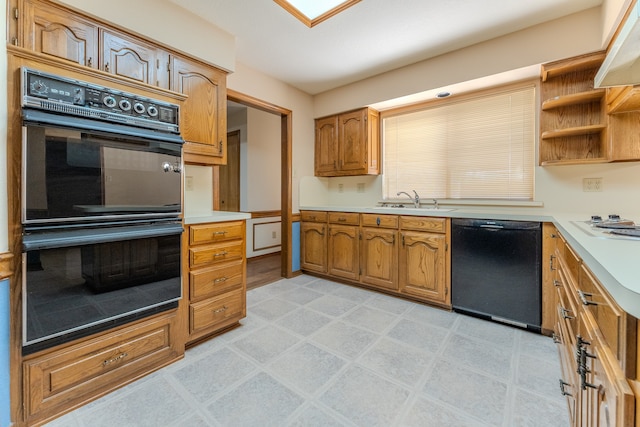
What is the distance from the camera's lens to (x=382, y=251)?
2951 millimetres

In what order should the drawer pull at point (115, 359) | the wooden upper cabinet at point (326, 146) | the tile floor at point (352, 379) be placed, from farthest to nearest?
the wooden upper cabinet at point (326, 146)
the drawer pull at point (115, 359)
the tile floor at point (352, 379)

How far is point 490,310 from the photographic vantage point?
2.30 meters

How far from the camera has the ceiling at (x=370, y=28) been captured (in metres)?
2.04

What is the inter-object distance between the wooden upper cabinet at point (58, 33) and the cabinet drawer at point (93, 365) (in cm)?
159

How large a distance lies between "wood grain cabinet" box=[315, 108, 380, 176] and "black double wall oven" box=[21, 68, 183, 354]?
7.12ft

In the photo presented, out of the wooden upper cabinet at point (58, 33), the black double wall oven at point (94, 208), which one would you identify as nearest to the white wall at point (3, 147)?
the black double wall oven at point (94, 208)

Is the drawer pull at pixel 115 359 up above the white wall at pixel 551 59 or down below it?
below

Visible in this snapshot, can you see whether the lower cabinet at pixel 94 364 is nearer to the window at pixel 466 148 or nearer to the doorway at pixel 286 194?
the doorway at pixel 286 194

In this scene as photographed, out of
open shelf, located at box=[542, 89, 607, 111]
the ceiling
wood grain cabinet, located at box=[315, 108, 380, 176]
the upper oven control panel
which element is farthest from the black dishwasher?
the upper oven control panel

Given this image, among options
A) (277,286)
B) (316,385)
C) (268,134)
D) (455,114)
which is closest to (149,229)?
(316,385)

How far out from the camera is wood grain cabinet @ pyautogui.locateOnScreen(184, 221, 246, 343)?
1.91 metres

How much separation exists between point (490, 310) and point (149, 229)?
8.58 ft

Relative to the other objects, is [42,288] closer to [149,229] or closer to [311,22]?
[149,229]

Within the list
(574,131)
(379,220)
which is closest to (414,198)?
(379,220)
